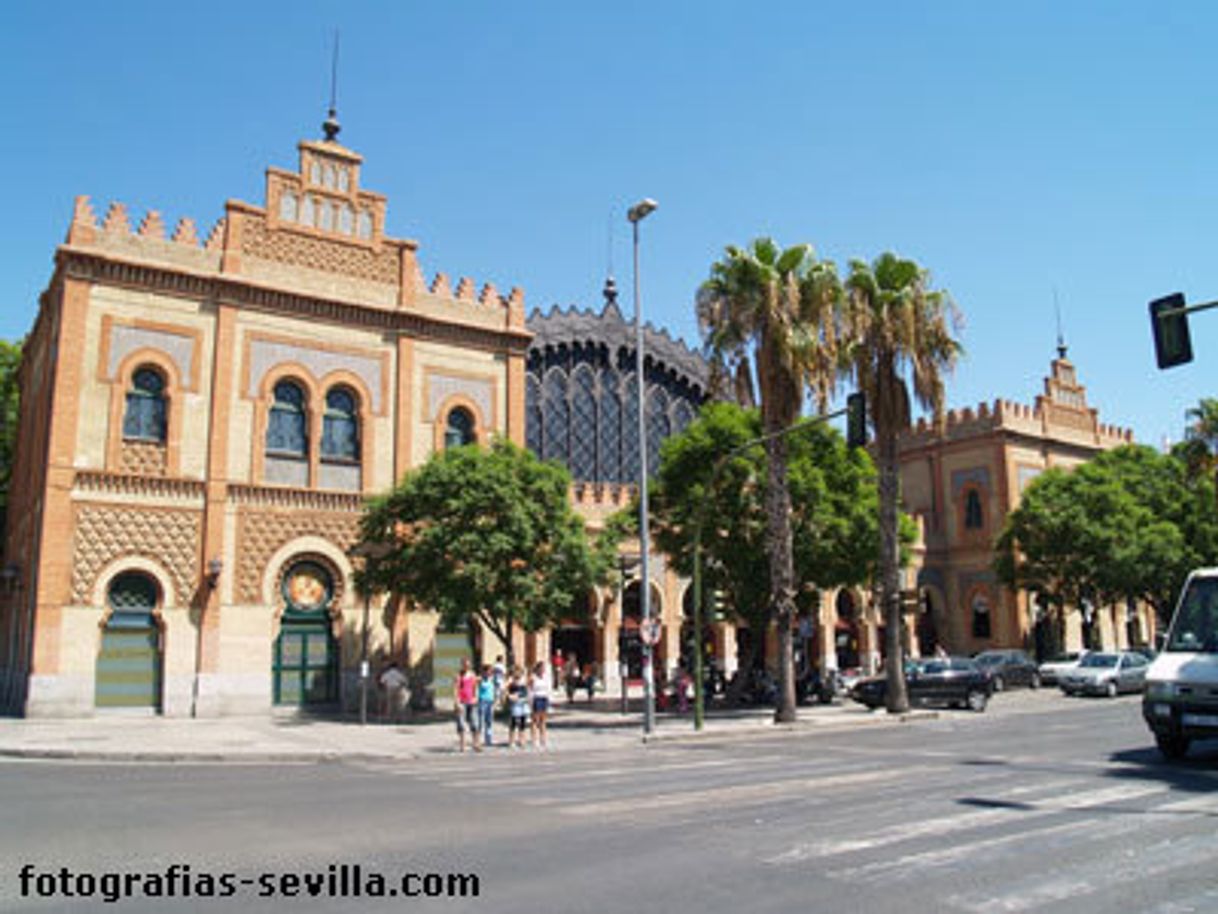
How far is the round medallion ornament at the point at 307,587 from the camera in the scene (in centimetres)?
2700

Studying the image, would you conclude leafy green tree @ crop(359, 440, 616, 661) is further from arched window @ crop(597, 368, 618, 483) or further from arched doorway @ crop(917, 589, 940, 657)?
arched doorway @ crop(917, 589, 940, 657)

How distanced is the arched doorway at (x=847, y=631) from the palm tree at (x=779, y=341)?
20.6 m

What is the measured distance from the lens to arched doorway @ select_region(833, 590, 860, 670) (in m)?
43.9

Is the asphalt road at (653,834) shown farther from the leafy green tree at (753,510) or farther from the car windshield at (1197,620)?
the leafy green tree at (753,510)

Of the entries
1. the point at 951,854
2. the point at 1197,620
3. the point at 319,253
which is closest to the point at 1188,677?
the point at 1197,620

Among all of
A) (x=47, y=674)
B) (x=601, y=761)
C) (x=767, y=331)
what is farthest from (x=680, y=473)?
(x=47, y=674)

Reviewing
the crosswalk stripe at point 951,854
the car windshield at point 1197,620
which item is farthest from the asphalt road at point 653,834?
the car windshield at point 1197,620

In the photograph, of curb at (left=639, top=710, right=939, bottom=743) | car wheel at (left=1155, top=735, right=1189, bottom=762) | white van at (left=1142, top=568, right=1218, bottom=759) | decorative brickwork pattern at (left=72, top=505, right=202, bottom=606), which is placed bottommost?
curb at (left=639, top=710, right=939, bottom=743)

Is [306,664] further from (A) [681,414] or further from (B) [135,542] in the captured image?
(A) [681,414]

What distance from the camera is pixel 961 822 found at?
31.0ft

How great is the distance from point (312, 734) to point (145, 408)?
33.9 ft

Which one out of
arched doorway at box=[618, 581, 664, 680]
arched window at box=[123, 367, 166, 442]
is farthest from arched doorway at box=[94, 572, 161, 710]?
arched doorway at box=[618, 581, 664, 680]

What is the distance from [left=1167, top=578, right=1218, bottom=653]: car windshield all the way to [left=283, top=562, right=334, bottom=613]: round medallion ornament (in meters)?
21.1

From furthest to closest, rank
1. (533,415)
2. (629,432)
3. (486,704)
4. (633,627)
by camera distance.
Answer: (629,432), (533,415), (633,627), (486,704)
